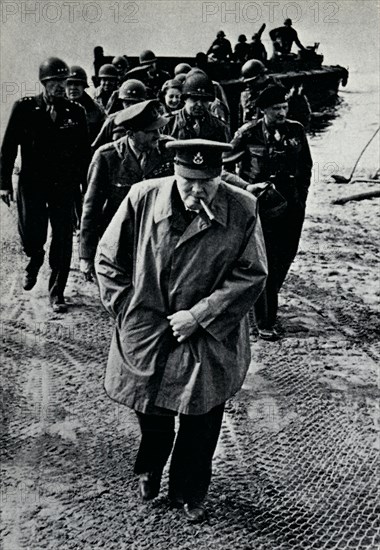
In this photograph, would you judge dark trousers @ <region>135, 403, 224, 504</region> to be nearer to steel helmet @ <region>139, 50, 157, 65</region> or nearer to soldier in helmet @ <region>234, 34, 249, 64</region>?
steel helmet @ <region>139, 50, 157, 65</region>

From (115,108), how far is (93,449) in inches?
201

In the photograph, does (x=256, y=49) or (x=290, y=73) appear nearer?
(x=256, y=49)

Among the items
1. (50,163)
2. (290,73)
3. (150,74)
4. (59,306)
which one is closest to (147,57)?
(150,74)

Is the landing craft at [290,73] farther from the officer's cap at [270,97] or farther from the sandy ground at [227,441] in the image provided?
the sandy ground at [227,441]

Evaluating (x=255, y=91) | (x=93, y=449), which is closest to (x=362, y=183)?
(x=255, y=91)

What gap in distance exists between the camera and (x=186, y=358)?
3.12m

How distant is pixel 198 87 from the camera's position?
6629mm

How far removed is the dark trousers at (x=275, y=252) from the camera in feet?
19.0

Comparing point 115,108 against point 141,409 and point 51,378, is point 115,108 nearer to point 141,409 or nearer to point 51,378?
point 51,378

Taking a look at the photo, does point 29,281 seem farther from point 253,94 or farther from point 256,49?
point 256,49

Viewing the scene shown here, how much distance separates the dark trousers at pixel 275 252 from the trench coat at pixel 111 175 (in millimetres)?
1182

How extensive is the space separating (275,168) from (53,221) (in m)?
1.91

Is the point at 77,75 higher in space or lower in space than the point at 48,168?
higher

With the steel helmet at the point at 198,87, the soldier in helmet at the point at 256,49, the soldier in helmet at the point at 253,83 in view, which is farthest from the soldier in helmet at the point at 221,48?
the steel helmet at the point at 198,87
